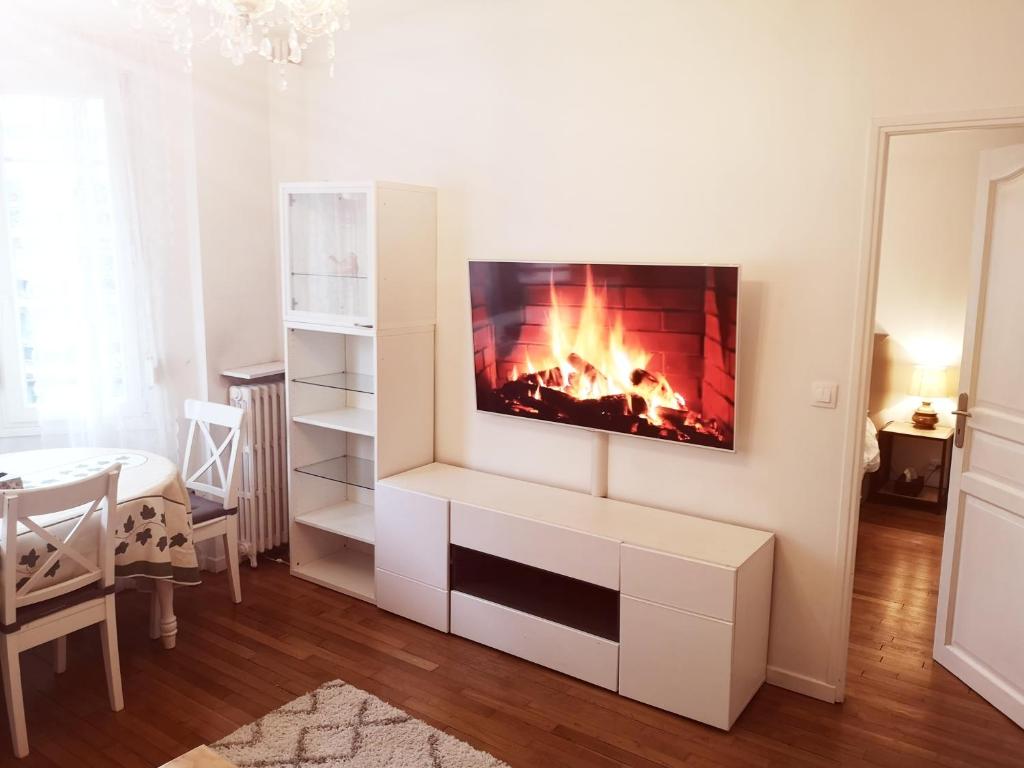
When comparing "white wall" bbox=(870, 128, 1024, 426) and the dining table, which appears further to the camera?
"white wall" bbox=(870, 128, 1024, 426)

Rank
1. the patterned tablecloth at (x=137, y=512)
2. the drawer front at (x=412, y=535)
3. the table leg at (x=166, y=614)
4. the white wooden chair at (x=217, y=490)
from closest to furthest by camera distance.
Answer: the patterned tablecloth at (x=137, y=512), the table leg at (x=166, y=614), the drawer front at (x=412, y=535), the white wooden chair at (x=217, y=490)

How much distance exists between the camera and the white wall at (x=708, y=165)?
9.09 feet

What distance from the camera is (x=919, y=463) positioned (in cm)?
563

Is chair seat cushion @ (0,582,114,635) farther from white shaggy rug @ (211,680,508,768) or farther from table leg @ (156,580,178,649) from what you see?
white shaggy rug @ (211,680,508,768)

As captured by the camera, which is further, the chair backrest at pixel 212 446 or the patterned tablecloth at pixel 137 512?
the chair backrest at pixel 212 446

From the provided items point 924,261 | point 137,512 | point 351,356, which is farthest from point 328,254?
point 924,261

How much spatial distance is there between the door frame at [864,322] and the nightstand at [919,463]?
2.69 m

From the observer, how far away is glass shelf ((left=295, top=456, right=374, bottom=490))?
4.25 meters

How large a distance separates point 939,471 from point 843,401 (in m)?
3.17

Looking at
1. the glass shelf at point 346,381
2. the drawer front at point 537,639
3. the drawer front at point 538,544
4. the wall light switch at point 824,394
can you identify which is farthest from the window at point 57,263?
the wall light switch at point 824,394

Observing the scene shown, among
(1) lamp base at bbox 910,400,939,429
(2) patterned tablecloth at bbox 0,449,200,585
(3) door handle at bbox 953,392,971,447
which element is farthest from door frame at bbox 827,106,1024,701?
(1) lamp base at bbox 910,400,939,429

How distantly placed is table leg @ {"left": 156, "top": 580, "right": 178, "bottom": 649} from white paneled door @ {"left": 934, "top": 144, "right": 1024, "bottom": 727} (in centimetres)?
315

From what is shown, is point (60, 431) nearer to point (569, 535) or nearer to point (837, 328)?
point (569, 535)

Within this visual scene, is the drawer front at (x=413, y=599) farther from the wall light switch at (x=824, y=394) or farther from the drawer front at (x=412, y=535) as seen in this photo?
the wall light switch at (x=824, y=394)
